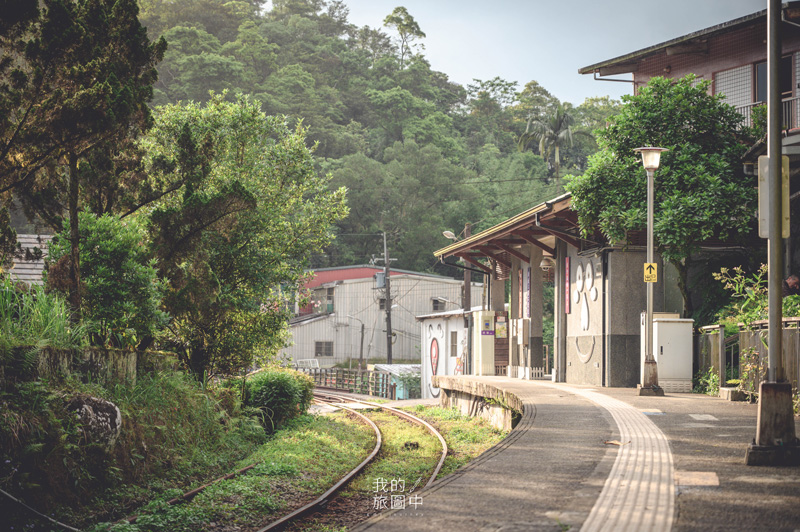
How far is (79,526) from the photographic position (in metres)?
8.47

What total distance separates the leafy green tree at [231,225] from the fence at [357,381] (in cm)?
1677

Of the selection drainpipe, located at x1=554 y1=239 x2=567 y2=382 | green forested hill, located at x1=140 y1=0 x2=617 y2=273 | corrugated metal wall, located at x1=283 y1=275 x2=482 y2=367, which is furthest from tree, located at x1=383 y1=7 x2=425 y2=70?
drainpipe, located at x1=554 y1=239 x2=567 y2=382

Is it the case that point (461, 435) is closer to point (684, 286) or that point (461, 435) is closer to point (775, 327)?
point (684, 286)

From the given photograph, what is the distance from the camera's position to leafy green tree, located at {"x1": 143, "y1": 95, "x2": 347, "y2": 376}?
50.5ft

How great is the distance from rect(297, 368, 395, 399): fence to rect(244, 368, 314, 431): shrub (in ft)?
53.6

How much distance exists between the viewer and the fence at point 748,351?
39.0 feet

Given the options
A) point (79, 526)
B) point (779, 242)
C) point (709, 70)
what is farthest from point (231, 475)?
point (709, 70)

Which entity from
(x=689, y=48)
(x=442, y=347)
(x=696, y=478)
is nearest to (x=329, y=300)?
(x=442, y=347)

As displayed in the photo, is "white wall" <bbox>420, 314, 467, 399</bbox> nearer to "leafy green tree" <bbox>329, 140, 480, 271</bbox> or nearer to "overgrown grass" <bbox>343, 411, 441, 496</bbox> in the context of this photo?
"overgrown grass" <bbox>343, 411, 441, 496</bbox>

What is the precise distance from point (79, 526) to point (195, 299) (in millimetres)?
7472

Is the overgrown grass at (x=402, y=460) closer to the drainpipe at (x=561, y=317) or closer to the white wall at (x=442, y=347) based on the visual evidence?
the drainpipe at (x=561, y=317)

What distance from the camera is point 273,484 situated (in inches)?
456

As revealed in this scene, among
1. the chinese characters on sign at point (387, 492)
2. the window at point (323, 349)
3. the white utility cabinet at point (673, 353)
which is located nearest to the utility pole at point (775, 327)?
the chinese characters on sign at point (387, 492)

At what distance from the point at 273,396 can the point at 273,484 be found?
858 cm
